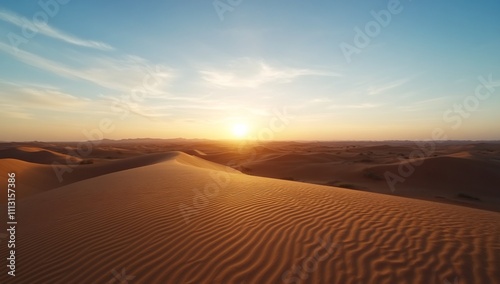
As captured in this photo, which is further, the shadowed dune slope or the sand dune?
the sand dune

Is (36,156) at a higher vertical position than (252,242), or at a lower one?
lower

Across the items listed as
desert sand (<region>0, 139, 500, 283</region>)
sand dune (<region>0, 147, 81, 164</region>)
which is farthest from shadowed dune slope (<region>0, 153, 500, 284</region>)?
sand dune (<region>0, 147, 81, 164</region>)

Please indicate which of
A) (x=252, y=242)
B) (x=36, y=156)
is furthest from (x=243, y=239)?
(x=36, y=156)

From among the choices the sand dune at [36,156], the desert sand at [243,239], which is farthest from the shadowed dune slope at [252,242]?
the sand dune at [36,156]

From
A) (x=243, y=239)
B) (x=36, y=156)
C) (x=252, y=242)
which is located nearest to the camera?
(x=252, y=242)

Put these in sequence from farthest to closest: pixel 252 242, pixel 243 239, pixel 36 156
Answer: pixel 36 156 < pixel 243 239 < pixel 252 242

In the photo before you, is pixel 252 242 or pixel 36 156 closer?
pixel 252 242

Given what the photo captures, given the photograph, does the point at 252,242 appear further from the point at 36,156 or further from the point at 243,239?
the point at 36,156

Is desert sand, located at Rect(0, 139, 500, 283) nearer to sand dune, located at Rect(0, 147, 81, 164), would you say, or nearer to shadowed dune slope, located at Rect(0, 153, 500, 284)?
shadowed dune slope, located at Rect(0, 153, 500, 284)
